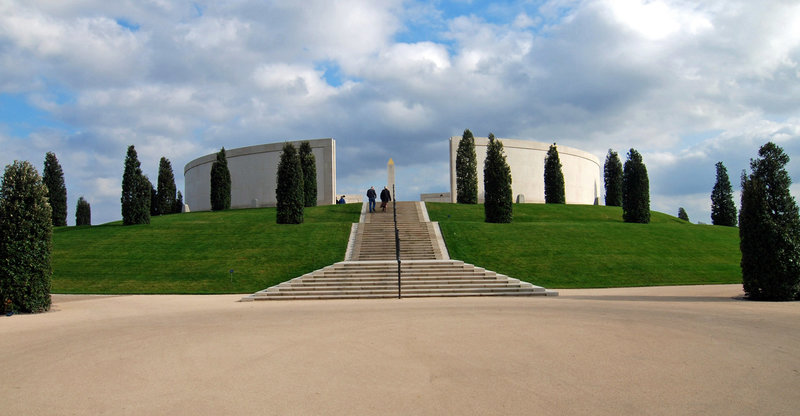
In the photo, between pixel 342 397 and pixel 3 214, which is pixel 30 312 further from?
pixel 342 397

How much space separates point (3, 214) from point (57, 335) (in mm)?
5651

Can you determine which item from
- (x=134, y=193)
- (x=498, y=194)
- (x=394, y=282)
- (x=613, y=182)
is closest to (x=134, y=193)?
(x=134, y=193)

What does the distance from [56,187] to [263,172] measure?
14.1m

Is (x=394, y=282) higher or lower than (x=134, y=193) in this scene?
lower

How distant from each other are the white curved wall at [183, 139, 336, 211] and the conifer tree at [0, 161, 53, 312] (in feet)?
92.2

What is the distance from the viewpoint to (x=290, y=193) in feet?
86.5

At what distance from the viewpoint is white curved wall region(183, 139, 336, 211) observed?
40875mm

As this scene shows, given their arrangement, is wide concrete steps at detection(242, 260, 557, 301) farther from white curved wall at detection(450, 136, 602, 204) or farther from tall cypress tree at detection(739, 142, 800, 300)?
white curved wall at detection(450, 136, 602, 204)

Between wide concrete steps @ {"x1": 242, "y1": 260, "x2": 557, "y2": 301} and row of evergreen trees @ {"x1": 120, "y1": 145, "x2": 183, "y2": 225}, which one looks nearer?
wide concrete steps @ {"x1": 242, "y1": 260, "x2": 557, "y2": 301}

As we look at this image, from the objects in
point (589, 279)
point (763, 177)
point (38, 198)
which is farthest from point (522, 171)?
point (38, 198)

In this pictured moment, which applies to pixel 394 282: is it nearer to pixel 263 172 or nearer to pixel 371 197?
pixel 371 197

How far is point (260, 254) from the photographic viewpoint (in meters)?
20.6

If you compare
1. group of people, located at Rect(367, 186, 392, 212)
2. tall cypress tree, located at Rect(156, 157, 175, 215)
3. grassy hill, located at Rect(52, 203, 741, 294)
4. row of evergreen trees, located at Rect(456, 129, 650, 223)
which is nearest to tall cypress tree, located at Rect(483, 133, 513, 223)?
row of evergreen trees, located at Rect(456, 129, 650, 223)

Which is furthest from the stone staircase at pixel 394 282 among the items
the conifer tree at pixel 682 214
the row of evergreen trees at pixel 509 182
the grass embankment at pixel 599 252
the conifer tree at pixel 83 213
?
the conifer tree at pixel 682 214
